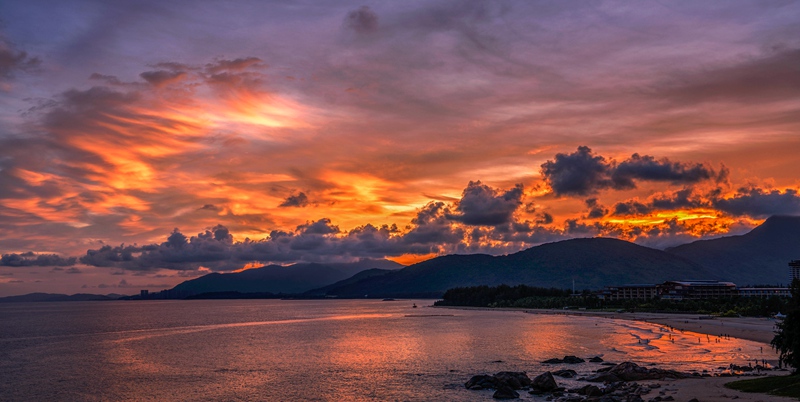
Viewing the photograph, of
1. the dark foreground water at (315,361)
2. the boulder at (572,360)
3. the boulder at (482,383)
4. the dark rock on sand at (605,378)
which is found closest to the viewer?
the dark rock on sand at (605,378)

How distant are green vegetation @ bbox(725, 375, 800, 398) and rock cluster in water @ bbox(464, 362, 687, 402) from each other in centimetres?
737

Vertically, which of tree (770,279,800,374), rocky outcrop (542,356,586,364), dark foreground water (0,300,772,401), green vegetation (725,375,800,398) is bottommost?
dark foreground water (0,300,772,401)

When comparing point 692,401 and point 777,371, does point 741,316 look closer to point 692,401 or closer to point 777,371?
point 777,371

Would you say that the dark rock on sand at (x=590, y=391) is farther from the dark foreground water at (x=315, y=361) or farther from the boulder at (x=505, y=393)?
the dark foreground water at (x=315, y=361)

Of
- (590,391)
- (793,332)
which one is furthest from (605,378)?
(793,332)

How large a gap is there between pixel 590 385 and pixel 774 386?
18015 mm

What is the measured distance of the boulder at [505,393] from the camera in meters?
66.0

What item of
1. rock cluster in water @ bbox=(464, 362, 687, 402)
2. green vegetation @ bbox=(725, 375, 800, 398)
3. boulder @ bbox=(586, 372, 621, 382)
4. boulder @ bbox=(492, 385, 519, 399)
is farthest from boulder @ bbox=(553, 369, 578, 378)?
green vegetation @ bbox=(725, 375, 800, 398)

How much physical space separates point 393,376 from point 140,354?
6675 centimetres

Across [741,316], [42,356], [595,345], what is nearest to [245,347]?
[42,356]

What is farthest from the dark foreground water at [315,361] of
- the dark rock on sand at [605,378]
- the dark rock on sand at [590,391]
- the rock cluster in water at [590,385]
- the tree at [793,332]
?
the tree at [793,332]

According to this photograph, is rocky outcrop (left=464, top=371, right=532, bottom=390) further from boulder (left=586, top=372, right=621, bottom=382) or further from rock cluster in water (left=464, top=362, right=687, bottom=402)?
boulder (left=586, top=372, right=621, bottom=382)

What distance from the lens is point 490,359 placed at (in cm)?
10488

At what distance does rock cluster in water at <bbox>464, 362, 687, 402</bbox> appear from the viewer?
60344 mm
